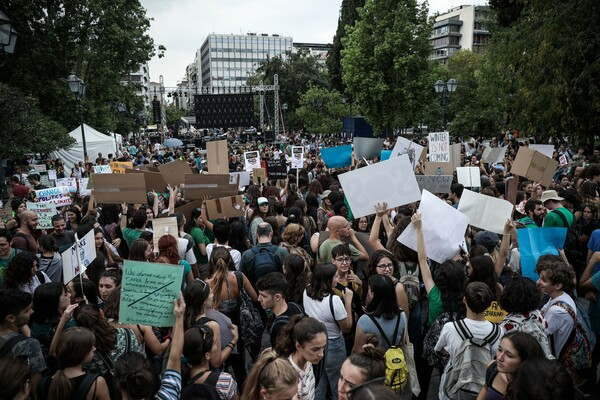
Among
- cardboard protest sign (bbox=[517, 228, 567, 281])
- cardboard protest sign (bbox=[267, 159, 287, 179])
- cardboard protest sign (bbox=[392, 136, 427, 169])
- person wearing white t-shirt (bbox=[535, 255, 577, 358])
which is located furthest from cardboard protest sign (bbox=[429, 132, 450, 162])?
person wearing white t-shirt (bbox=[535, 255, 577, 358])

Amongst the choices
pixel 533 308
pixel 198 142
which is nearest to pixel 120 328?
pixel 533 308

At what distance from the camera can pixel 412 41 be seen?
31250mm

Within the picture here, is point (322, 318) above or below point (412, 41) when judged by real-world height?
below

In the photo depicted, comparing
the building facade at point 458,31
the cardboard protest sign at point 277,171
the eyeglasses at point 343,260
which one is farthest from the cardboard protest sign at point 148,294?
the building facade at point 458,31

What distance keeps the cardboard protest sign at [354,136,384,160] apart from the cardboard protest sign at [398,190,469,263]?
32.4 feet

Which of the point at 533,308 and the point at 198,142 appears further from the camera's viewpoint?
the point at 198,142

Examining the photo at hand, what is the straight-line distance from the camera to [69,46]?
89.7ft

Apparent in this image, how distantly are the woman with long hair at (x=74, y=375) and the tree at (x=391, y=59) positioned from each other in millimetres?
30449

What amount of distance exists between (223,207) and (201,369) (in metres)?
4.62

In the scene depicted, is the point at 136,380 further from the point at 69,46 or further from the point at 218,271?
the point at 69,46

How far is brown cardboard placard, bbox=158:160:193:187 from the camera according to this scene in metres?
9.70

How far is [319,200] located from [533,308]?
6145 mm

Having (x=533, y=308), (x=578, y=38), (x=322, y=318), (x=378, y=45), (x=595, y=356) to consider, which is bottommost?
(x=595, y=356)

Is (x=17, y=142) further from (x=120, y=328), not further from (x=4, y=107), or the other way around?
(x=120, y=328)
